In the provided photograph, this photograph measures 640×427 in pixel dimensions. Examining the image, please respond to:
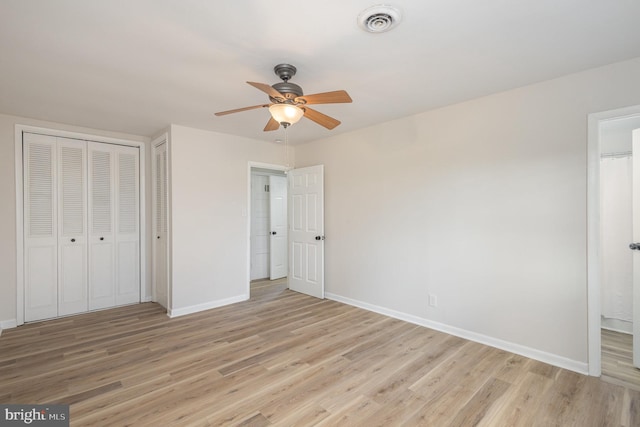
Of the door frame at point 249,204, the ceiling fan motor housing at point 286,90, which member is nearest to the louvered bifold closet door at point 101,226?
the door frame at point 249,204

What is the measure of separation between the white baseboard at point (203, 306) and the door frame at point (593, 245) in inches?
157

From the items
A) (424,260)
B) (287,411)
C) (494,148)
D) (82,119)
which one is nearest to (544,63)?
(494,148)

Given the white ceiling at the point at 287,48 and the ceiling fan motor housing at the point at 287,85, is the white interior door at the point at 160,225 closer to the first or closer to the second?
the white ceiling at the point at 287,48

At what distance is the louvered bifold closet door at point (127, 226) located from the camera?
431cm

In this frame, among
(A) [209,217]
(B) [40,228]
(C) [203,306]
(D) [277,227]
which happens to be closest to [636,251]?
(A) [209,217]

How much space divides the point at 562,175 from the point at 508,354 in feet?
5.57

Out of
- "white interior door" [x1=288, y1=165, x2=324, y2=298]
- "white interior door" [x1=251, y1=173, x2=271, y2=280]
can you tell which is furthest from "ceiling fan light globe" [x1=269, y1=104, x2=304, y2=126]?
"white interior door" [x1=251, y1=173, x2=271, y2=280]

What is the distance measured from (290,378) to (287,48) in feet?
8.24

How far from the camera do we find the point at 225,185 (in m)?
4.39

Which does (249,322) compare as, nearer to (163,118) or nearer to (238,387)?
(238,387)

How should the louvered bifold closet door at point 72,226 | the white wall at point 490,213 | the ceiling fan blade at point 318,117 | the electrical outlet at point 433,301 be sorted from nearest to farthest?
the ceiling fan blade at point 318,117 < the white wall at point 490,213 < the electrical outlet at point 433,301 < the louvered bifold closet door at point 72,226

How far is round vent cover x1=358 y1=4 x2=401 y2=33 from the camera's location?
1.68 metres

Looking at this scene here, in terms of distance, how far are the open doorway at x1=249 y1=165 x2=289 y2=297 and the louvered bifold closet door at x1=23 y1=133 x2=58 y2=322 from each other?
2.97 meters

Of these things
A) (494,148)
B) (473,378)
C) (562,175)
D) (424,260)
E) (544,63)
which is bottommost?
(473,378)
